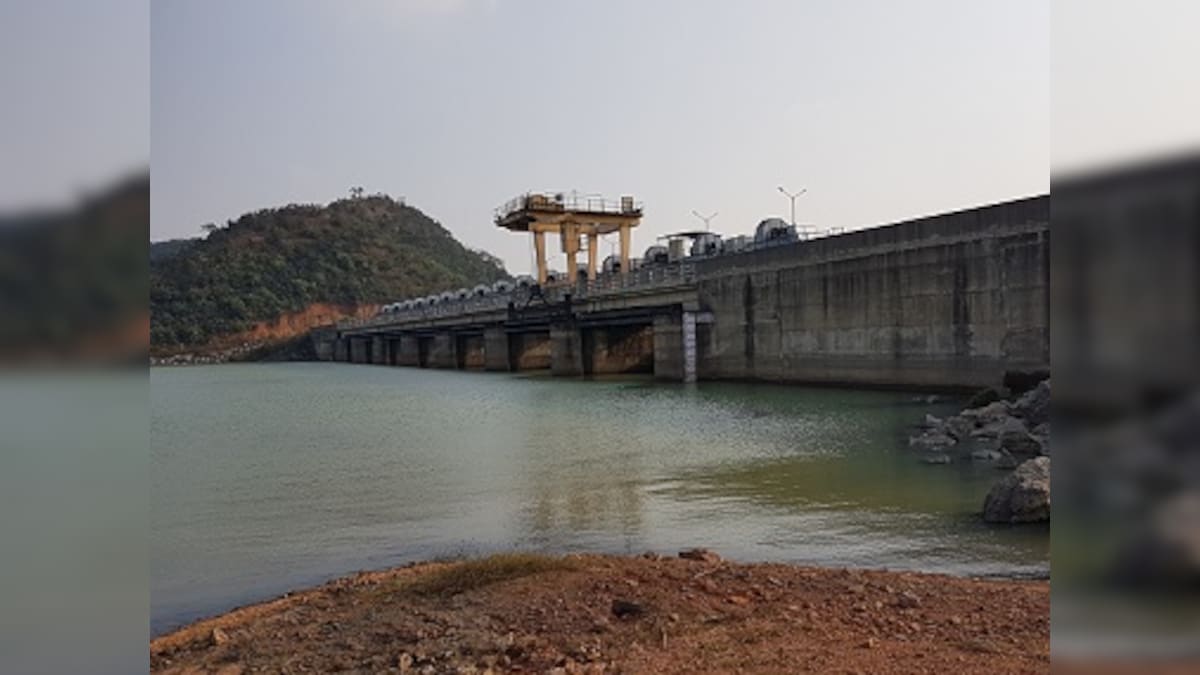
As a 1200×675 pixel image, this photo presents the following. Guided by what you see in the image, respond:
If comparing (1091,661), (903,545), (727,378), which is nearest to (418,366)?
(727,378)

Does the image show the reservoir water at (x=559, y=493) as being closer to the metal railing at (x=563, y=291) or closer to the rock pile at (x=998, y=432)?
the rock pile at (x=998, y=432)

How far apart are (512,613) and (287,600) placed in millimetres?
2204

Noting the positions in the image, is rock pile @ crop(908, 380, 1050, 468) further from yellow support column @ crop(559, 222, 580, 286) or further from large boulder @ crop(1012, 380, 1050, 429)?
yellow support column @ crop(559, 222, 580, 286)

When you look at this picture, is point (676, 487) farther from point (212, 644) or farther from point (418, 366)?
point (418, 366)

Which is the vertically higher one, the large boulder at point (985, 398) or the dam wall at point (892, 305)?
the dam wall at point (892, 305)

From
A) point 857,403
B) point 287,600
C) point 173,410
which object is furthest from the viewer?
point 173,410

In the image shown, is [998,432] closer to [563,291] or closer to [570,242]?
[563,291]

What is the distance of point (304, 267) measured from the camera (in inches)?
3804

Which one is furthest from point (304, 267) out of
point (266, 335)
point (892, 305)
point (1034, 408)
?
point (1034, 408)

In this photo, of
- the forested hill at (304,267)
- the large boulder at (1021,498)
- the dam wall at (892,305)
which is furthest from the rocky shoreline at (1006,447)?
the forested hill at (304,267)

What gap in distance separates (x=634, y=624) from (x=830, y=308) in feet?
84.8

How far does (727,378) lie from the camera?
3494 cm

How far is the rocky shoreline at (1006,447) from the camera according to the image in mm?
8898

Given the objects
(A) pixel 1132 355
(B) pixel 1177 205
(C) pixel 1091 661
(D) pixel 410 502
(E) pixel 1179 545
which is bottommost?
(D) pixel 410 502
